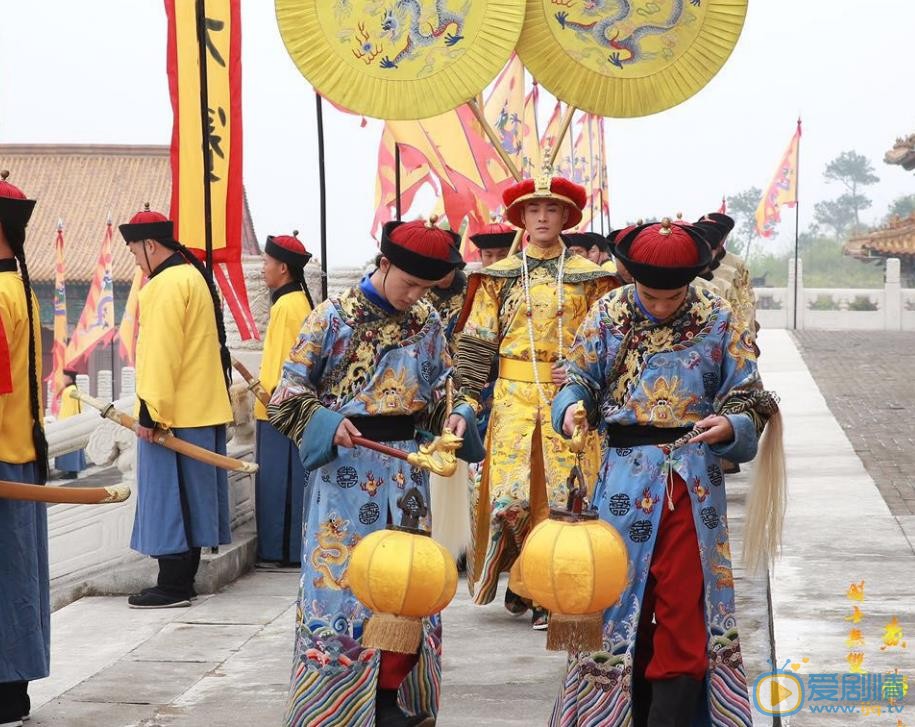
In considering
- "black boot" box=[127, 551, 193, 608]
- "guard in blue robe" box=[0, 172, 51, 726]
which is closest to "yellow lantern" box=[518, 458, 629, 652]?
"guard in blue robe" box=[0, 172, 51, 726]

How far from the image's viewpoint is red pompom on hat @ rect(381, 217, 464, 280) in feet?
14.2

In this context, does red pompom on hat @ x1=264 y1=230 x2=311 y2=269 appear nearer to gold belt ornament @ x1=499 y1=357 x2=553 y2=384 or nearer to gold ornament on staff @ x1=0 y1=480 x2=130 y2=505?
gold belt ornament @ x1=499 y1=357 x2=553 y2=384

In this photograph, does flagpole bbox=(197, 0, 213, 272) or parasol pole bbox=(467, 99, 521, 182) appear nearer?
parasol pole bbox=(467, 99, 521, 182)

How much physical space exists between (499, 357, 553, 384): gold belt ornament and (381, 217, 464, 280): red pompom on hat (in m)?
1.71

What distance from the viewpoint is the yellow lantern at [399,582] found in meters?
3.93

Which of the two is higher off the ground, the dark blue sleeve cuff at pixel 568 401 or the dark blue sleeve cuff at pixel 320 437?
the dark blue sleeve cuff at pixel 568 401

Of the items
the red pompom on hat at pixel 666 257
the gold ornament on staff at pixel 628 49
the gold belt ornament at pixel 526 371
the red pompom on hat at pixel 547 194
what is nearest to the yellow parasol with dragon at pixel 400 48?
the gold ornament on staff at pixel 628 49

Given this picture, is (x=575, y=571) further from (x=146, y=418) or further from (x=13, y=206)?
(x=146, y=418)

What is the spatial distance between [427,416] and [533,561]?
86cm

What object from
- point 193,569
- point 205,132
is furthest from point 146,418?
point 205,132

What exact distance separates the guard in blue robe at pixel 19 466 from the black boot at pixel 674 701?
2128 mm

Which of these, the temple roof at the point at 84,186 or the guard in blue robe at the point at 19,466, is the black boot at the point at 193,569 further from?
the temple roof at the point at 84,186

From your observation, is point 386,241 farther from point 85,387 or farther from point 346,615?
point 85,387

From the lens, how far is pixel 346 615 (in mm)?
4332
